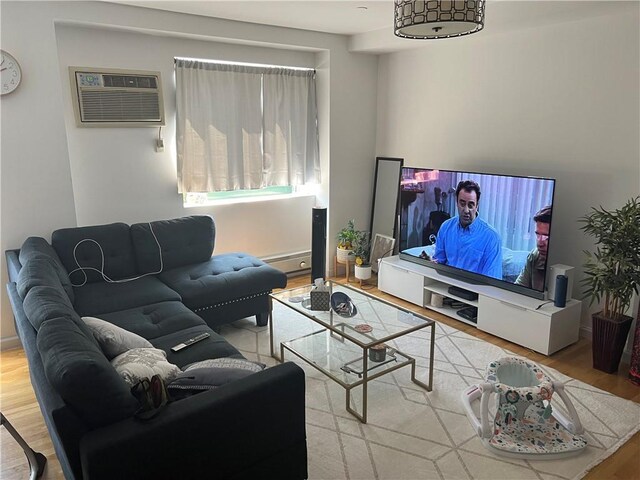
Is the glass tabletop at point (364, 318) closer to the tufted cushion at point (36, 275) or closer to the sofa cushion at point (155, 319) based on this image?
the sofa cushion at point (155, 319)

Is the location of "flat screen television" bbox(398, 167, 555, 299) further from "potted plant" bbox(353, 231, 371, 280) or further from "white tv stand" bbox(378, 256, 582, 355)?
"potted plant" bbox(353, 231, 371, 280)

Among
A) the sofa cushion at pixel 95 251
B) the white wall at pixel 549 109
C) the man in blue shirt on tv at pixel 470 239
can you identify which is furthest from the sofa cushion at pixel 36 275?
the white wall at pixel 549 109

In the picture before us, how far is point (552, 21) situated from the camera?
3.67 m

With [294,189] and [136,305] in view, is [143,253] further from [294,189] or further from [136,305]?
[294,189]

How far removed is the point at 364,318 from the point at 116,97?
108 inches

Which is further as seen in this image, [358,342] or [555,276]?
[555,276]

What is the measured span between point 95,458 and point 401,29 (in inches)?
86.1

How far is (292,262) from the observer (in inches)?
214

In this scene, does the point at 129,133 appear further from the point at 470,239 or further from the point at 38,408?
the point at 470,239

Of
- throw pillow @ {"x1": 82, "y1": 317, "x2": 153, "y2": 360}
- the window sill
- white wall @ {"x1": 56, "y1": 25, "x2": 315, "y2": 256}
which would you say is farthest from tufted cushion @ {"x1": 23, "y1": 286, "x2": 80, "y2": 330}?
the window sill

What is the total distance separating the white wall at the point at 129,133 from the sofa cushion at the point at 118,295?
2.32 ft

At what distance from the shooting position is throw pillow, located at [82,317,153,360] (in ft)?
7.36

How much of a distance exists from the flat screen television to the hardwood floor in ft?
1.57

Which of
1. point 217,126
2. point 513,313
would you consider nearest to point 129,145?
point 217,126
